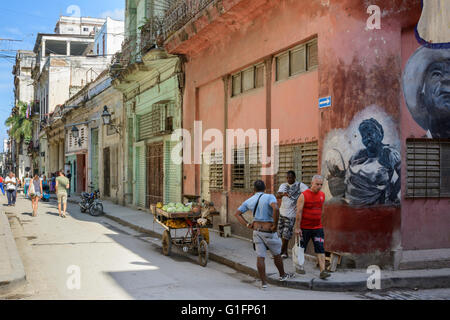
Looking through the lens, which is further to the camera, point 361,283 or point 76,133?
point 76,133

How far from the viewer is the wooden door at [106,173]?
25.6 metres

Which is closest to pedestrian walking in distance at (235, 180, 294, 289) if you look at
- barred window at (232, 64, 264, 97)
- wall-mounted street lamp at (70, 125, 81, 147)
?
barred window at (232, 64, 264, 97)

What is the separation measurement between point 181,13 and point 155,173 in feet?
22.3

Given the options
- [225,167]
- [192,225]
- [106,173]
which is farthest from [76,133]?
[192,225]

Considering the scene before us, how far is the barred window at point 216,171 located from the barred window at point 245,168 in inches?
30.0

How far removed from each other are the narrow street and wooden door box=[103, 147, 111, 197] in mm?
11956

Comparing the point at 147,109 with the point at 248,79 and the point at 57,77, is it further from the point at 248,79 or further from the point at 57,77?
the point at 57,77

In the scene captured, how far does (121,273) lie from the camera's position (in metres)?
8.16

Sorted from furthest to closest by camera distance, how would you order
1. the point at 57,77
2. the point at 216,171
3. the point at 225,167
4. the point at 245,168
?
1. the point at 57,77
2. the point at 216,171
3. the point at 225,167
4. the point at 245,168

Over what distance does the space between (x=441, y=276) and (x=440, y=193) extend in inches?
70.9

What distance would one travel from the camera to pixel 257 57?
1151 centimetres

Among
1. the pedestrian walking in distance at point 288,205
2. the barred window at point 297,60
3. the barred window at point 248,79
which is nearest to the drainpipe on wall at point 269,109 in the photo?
the barred window at point 297,60

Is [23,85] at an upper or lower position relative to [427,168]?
upper

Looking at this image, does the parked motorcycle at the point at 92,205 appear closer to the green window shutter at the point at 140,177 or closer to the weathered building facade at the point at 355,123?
the green window shutter at the point at 140,177
